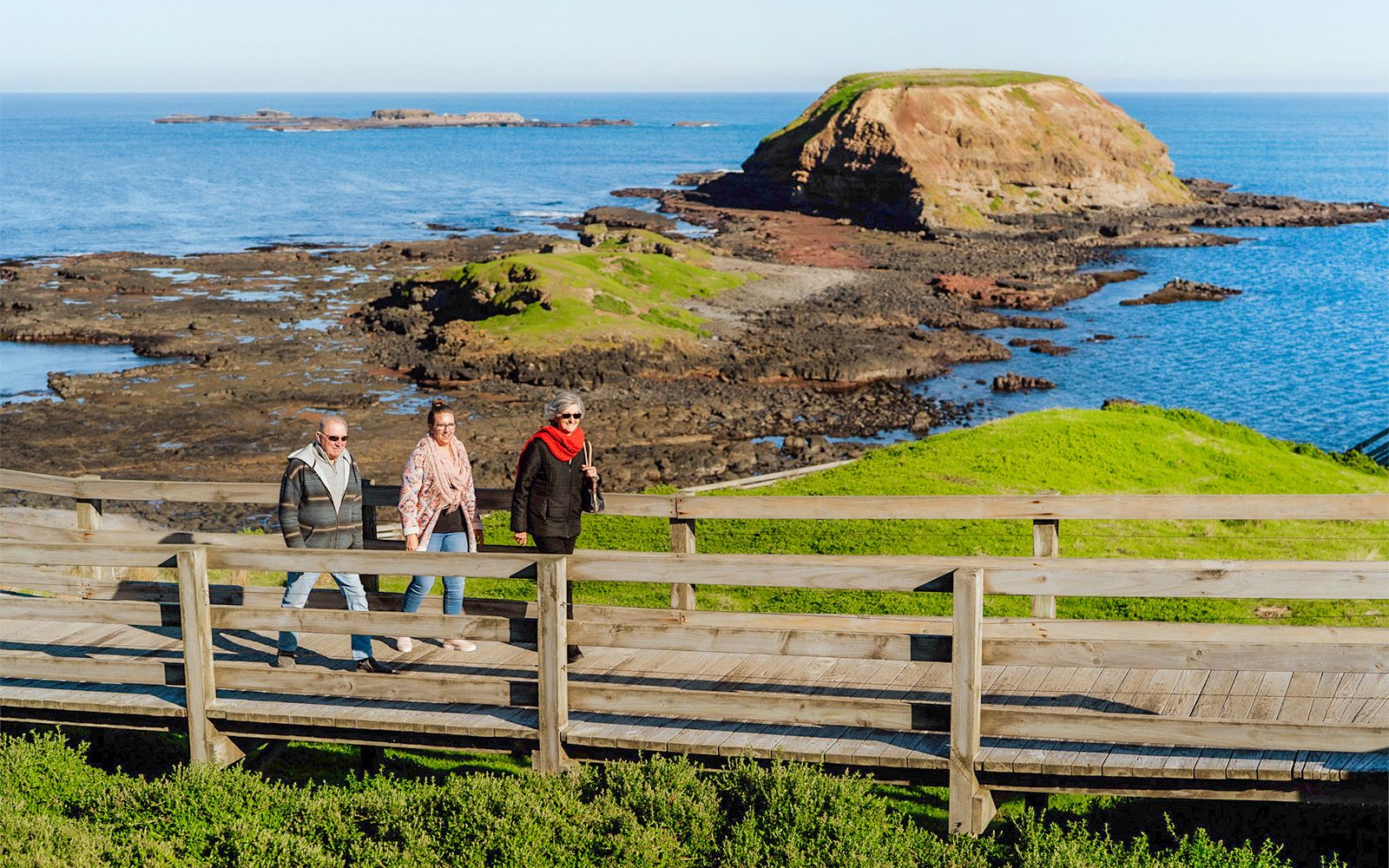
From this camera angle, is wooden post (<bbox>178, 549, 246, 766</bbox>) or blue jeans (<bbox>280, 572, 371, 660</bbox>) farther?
blue jeans (<bbox>280, 572, 371, 660</bbox>)

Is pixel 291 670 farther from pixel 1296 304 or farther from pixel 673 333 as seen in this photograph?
pixel 1296 304

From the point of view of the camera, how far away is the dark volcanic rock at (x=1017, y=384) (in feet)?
151

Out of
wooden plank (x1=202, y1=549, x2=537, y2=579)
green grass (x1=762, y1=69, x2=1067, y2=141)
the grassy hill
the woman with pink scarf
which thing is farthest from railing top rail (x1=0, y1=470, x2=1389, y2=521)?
green grass (x1=762, y1=69, x2=1067, y2=141)

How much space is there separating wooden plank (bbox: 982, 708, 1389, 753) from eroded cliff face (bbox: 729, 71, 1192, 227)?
269ft

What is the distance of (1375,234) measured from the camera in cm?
9838

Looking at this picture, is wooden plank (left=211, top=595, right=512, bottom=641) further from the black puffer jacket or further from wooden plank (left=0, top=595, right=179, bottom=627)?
the black puffer jacket

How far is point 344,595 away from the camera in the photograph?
10.2 m

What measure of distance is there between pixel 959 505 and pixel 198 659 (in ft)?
19.6

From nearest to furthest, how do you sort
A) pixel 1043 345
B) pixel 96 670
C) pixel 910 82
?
1. pixel 96 670
2. pixel 1043 345
3. pixel 910 82

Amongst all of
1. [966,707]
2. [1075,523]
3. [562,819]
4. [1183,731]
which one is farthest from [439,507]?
[1075,523]

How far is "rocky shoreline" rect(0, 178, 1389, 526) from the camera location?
3706 centimetres

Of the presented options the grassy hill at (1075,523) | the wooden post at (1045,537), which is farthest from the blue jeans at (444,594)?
the grassy hill at (1075,523)

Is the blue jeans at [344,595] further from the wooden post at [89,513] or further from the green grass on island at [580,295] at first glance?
the green grass on island at [580,295]

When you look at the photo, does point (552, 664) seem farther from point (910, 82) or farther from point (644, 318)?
point (910, 82)
